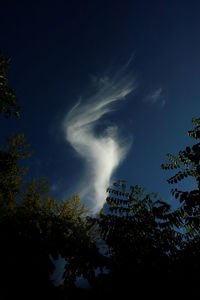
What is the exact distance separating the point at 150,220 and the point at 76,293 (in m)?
2.85

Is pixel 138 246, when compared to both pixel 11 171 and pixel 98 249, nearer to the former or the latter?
pixel 98 249

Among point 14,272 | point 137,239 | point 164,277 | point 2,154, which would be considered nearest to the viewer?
point 164,277

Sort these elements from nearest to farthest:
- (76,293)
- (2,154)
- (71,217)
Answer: (76,293)
(71,217)
(2,154)

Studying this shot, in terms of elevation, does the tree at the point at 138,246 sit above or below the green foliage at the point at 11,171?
below

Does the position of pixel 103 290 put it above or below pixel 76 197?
below

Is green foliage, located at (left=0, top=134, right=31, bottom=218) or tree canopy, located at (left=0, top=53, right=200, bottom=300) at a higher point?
green foliage, located at (left=0, top=134, right=31, bottom=218)

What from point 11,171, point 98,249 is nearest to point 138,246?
point 98,249

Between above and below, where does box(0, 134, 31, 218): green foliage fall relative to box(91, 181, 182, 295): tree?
above

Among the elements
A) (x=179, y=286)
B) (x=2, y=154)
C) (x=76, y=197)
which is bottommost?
(x=179, y=286)

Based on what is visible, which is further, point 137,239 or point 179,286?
point 137,239

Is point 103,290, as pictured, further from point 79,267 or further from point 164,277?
point 79,267

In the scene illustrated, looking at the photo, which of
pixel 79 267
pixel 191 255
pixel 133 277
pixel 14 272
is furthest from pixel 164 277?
pixel 14 272

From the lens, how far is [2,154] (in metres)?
8.30

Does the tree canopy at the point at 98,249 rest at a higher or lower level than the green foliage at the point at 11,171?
lower
